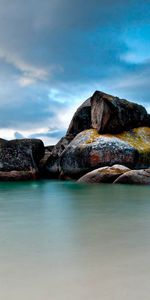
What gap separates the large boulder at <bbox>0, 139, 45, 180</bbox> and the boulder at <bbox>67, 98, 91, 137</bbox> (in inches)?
110

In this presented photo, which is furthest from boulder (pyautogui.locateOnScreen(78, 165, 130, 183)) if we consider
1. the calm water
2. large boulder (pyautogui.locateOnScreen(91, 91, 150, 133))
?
the calm water

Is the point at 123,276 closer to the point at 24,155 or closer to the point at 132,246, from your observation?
the point at 132,246

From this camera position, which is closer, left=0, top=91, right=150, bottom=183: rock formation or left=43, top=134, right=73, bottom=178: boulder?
left=0, top=91, right=150, bottom=183: rock formation

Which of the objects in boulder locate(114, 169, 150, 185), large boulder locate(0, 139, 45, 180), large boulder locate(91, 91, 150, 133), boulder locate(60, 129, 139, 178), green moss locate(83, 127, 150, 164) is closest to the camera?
boulder locate(114, 169, 150, 185)

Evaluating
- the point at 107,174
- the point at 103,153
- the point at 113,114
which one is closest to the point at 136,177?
the point at 107,174

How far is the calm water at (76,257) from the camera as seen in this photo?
260cm

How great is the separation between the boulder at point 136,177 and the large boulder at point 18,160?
22.2 feet

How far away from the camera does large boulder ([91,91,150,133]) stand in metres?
17.6

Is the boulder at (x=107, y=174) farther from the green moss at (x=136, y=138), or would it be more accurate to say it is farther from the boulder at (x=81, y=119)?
the boulder at (x=81, y=119)

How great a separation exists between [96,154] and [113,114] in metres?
2.74

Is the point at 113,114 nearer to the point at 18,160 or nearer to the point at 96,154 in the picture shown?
the point at 96,154

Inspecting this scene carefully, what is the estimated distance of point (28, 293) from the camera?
2568 mm

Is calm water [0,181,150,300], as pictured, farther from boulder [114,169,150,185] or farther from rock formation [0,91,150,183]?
rock formation [0,91,150,183]

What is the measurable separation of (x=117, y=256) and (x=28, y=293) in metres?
1.15
